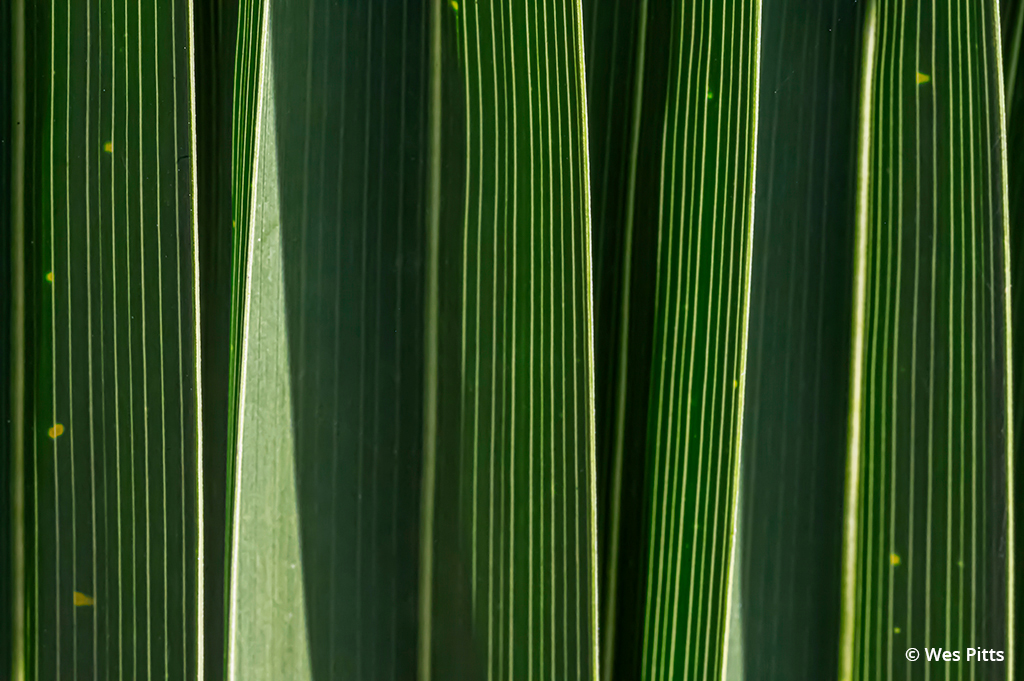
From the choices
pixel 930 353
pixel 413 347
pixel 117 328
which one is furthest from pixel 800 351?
pixel 117 328

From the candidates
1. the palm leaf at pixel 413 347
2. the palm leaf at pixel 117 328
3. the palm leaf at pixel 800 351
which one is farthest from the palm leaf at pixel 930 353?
the palm leaf at pixel 117 328

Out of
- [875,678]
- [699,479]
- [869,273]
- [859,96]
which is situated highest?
[859,96]

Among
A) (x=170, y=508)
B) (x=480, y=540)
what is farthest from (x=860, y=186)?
(x=170, y=508)

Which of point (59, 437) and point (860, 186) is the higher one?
point (860, 186)

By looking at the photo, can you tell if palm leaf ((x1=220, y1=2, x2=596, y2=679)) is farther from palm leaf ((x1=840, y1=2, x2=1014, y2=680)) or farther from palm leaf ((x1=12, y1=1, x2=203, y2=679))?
palm leaf ((x1=840, y1=2, x2=1014, y2=680))

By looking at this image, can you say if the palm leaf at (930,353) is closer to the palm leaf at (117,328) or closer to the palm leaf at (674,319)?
the palm leaf at (674,319)

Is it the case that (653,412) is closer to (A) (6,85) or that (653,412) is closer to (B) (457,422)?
(B) (457,422)
